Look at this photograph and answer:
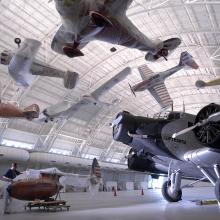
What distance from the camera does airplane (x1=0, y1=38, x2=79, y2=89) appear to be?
1478cm

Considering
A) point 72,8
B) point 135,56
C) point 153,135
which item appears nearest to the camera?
point 72,8

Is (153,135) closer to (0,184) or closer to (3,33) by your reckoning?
(0,184)

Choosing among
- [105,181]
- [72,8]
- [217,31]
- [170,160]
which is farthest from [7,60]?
[105,181]

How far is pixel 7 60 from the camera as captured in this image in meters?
16.7

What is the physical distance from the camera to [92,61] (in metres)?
36.4

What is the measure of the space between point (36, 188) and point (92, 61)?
1016 inches

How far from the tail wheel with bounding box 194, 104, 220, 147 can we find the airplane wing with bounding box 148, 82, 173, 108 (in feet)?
30.2

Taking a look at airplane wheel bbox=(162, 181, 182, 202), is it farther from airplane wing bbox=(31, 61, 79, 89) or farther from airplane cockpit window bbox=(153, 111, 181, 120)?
airplane wing bbox=(31, 61, 79, 89)

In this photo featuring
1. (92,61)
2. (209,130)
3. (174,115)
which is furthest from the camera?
(92,61)

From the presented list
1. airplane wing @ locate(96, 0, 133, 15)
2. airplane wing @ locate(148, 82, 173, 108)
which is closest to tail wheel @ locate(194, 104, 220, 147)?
airplane wing @ locate(96, 0, 133, 15)

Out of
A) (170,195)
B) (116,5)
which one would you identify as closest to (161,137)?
(170,195)

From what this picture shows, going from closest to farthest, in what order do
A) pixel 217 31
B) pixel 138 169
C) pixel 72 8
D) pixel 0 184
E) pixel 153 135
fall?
pixel 72 8, pixel 153 135, pixel 138 169, pixel 0 184, pixel 217 31

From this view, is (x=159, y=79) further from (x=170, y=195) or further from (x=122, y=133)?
(x=122, y=133)

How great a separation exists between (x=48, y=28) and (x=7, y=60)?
45.7 feet
